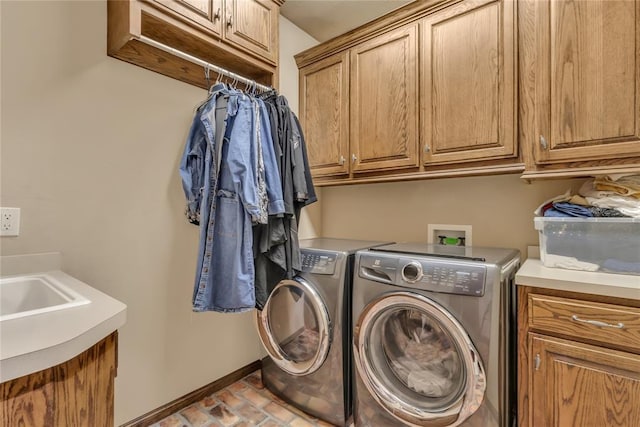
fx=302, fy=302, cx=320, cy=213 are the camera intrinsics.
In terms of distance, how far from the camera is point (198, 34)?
1474 mm

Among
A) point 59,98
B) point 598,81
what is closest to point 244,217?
point 59,98

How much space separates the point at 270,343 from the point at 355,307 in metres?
0.63

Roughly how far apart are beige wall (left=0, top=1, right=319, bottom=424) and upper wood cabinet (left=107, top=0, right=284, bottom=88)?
102mm

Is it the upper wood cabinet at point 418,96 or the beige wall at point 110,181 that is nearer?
the beige wall at point 110,181

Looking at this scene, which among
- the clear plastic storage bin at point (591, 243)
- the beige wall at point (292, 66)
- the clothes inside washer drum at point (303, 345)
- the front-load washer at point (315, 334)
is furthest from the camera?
the beige wall at point (292, 66)

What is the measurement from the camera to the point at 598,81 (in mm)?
1223

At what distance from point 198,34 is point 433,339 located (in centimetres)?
181

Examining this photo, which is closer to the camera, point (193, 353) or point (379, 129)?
point (193, 353)

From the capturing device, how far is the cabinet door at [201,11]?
1382 millimetres

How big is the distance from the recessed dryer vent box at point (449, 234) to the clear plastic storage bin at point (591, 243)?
0.54 m

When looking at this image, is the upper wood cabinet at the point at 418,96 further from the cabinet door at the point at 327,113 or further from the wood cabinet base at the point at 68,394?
the wood cabinet base at the point at 68,394

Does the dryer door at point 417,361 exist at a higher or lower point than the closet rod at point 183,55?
lower

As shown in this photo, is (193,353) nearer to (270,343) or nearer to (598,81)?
(270,343)

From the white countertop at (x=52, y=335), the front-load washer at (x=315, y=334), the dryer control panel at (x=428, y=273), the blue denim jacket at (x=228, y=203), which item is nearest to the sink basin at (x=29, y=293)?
the white countertop at (x=52, y=335)
